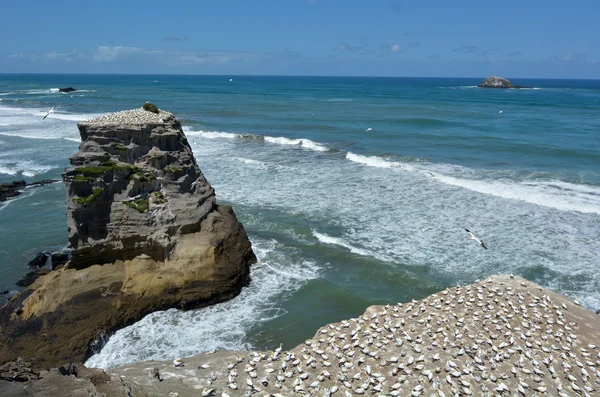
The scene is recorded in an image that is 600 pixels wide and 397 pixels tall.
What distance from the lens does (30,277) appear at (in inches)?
691

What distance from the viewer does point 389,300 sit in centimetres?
1634

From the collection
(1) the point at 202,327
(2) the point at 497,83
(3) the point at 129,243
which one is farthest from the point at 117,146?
(2) the point at 497,83

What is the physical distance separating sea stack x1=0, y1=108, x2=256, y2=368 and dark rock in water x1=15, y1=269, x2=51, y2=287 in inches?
88.2

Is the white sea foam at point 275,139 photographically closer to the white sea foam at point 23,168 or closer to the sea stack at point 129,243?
the white sea foam at point 23,168

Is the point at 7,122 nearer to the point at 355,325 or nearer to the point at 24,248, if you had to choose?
the point at 24,248

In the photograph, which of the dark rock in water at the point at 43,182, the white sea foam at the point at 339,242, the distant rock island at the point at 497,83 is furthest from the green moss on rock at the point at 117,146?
the distant rock island at the point at 497,83

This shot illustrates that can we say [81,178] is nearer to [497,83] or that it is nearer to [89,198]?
[89,198]

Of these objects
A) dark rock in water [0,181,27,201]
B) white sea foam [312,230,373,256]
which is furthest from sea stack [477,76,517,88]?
dark rock in water [0,181,27,201]

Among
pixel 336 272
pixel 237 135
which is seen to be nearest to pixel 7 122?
pixel 237 135

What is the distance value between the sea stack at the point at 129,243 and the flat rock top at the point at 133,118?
3cm

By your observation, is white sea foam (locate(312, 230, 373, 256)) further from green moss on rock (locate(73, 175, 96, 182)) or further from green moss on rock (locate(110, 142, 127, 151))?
green moss on rock (locate(73, 175, 96, 182))

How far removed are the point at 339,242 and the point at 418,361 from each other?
10.4m

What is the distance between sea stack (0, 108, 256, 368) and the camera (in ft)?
46.3

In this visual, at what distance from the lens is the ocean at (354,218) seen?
1527cm
